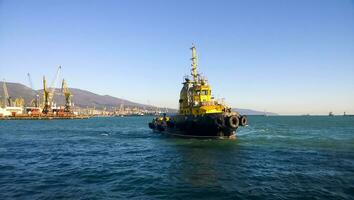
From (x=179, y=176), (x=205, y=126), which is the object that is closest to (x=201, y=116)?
(x=205, y=126)

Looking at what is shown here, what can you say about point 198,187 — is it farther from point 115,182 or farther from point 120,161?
point 120,161

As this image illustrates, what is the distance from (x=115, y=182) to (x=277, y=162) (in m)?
15.4

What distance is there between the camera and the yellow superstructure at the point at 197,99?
47.2 m

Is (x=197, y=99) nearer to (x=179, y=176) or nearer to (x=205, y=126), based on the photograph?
(x=205, y=126)

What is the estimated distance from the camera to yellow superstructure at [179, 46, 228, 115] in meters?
47.2

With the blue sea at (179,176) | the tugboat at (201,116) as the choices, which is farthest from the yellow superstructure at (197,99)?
the blue sea at (179,176)

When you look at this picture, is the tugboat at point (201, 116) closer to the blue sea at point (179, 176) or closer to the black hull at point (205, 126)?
the black hull at point (205, 126)

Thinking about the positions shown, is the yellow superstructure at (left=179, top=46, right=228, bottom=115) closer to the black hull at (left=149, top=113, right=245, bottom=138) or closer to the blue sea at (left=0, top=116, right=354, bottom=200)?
the black hull at (left=149, top=113, right=245, bottom=138)

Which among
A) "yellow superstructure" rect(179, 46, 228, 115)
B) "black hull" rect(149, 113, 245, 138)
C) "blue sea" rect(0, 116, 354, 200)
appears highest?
"yellow superstructure" rect(179, 46, 228, 115)

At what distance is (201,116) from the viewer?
4431 cm

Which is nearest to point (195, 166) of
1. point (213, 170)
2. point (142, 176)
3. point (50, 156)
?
point (213, 170)

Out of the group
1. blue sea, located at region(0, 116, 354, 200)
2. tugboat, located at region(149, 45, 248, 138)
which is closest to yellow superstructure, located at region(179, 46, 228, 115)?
tugboat, located at region(149, 45, 248, 138)

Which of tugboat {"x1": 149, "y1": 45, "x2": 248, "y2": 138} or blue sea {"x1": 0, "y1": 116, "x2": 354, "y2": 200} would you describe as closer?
blue sea {"x1": 0, "y1": 116, "x2": 354, "y2": 200}

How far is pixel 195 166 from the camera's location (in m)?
26.3
